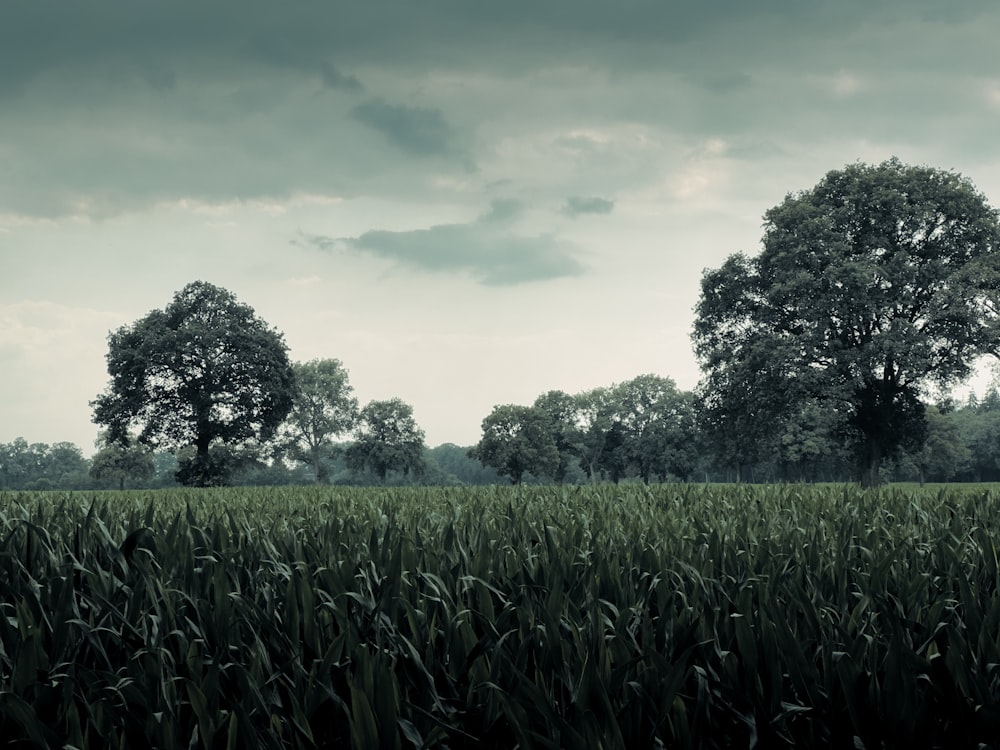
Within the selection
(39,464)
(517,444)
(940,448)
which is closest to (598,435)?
(517,444)

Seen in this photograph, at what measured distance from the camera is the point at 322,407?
92062 mm

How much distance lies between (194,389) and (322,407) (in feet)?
135

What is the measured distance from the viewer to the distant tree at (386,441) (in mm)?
90688

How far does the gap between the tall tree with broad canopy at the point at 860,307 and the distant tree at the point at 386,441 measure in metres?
54.7

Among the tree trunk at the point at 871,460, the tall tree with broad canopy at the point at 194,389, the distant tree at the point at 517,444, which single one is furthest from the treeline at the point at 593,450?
the tree trunk at the point at 871,460

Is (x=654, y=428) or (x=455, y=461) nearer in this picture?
(x=654, y=428)

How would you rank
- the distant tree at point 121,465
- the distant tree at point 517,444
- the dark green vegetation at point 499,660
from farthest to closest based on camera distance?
the distant tree at point 121,465, the distant tree at point 517,444, the dark green vegetation at point 499,660

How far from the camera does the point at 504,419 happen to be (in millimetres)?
91312

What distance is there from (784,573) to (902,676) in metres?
1.64

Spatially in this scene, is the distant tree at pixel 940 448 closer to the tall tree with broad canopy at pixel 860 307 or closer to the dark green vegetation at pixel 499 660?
the tall tree with broad canopy at pixel 860 307

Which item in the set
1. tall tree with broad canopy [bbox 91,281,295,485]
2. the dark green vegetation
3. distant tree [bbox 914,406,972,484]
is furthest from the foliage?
the dark green vegetation

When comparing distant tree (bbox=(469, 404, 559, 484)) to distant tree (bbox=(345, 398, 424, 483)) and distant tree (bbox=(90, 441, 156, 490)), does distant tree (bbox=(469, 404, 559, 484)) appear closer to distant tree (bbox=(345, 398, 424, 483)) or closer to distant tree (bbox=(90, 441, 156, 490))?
distant tree (bbox=(345, 398, 424, 483))

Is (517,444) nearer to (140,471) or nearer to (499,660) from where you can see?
(140,471)

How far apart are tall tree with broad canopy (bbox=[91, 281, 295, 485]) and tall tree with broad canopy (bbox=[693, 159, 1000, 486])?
28.9 meters
